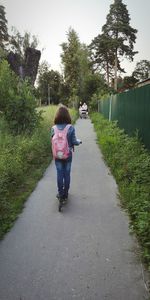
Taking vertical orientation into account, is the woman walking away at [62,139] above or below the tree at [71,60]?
below

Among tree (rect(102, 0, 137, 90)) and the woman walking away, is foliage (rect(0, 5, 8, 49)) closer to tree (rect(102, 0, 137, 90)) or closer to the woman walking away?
tree (rect(102, 0, 137, 90))

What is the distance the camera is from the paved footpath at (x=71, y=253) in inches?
131

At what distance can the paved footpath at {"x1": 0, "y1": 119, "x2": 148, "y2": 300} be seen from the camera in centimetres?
332

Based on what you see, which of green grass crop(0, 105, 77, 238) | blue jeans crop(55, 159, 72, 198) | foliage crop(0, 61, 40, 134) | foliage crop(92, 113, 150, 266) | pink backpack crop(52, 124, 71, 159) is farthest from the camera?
foliage crop(0, 61, 40, 134)

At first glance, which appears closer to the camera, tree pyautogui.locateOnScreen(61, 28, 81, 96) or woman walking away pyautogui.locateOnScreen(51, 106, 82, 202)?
woman walking away pyautogui.locateOnScreen(51, 106, 82, 202)

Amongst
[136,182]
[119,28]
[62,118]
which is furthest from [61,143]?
[119,28]

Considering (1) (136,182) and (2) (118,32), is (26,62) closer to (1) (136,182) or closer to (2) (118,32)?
(1) (136,182)

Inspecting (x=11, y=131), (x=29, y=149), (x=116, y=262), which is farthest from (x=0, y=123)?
(x=116, y=262)

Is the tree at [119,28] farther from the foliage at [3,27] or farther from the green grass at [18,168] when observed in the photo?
the green grass at [18,168]

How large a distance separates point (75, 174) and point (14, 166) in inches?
77.4

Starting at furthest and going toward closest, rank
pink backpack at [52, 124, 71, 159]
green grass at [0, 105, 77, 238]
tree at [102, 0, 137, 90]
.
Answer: tree at [102, 0, 137, 90], pink backpack at [52, 124, 71, 159], green grass at [0, 105, 77, 238]

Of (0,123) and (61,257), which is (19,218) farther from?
(0,123)

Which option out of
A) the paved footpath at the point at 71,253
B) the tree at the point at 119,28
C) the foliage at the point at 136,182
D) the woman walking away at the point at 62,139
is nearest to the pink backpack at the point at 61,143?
the woman walking away at the point at 62,139

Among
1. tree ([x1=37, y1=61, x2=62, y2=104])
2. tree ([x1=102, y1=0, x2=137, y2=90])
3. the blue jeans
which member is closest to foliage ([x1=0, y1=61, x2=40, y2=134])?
the blue jeans
